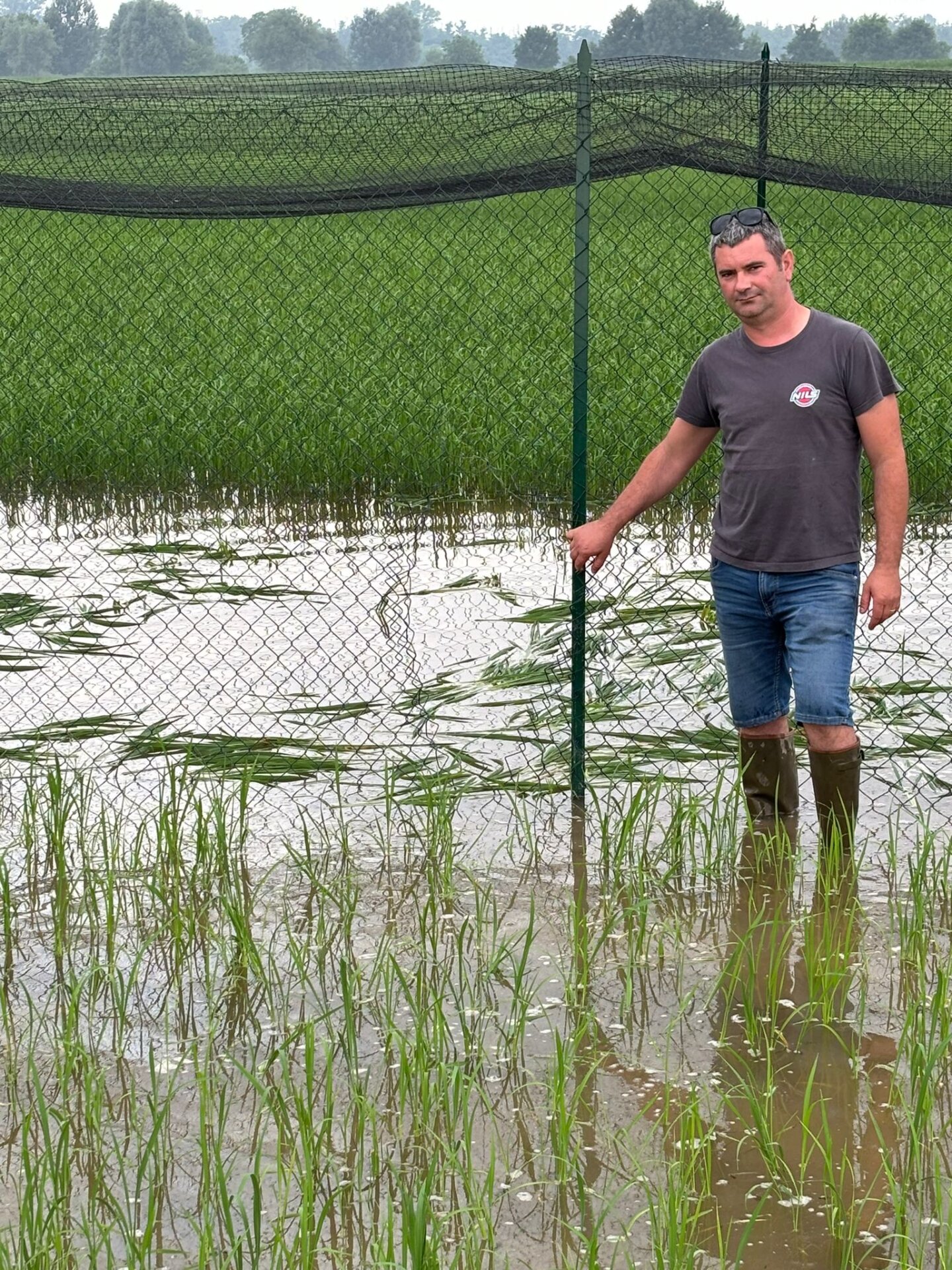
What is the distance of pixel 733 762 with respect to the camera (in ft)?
16.2

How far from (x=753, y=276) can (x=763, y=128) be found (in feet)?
6.35

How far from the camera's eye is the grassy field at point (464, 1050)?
256 cm

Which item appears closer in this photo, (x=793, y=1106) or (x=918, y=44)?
(x=793, y=1106)

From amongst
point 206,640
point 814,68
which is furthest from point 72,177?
point 814,68

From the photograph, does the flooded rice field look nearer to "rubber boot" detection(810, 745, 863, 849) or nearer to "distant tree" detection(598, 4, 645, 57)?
"rubber boot" detection(810, 745, 863, 849)

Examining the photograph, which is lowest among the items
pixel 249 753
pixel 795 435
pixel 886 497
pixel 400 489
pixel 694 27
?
pixel 249 753

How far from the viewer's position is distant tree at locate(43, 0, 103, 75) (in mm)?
115312

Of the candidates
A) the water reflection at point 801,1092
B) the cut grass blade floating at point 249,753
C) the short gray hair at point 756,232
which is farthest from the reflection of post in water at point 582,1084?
the short gray hair at point 756,232

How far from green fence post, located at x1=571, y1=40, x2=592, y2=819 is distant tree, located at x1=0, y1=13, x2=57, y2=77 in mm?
116033

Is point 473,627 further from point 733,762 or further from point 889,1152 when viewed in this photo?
point 889,1152

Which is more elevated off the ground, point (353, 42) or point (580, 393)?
point (353, 42)

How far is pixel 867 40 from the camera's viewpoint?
3755 inches

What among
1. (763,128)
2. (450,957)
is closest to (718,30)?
(763,128)

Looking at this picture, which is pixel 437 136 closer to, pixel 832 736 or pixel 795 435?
pixel 795 435
